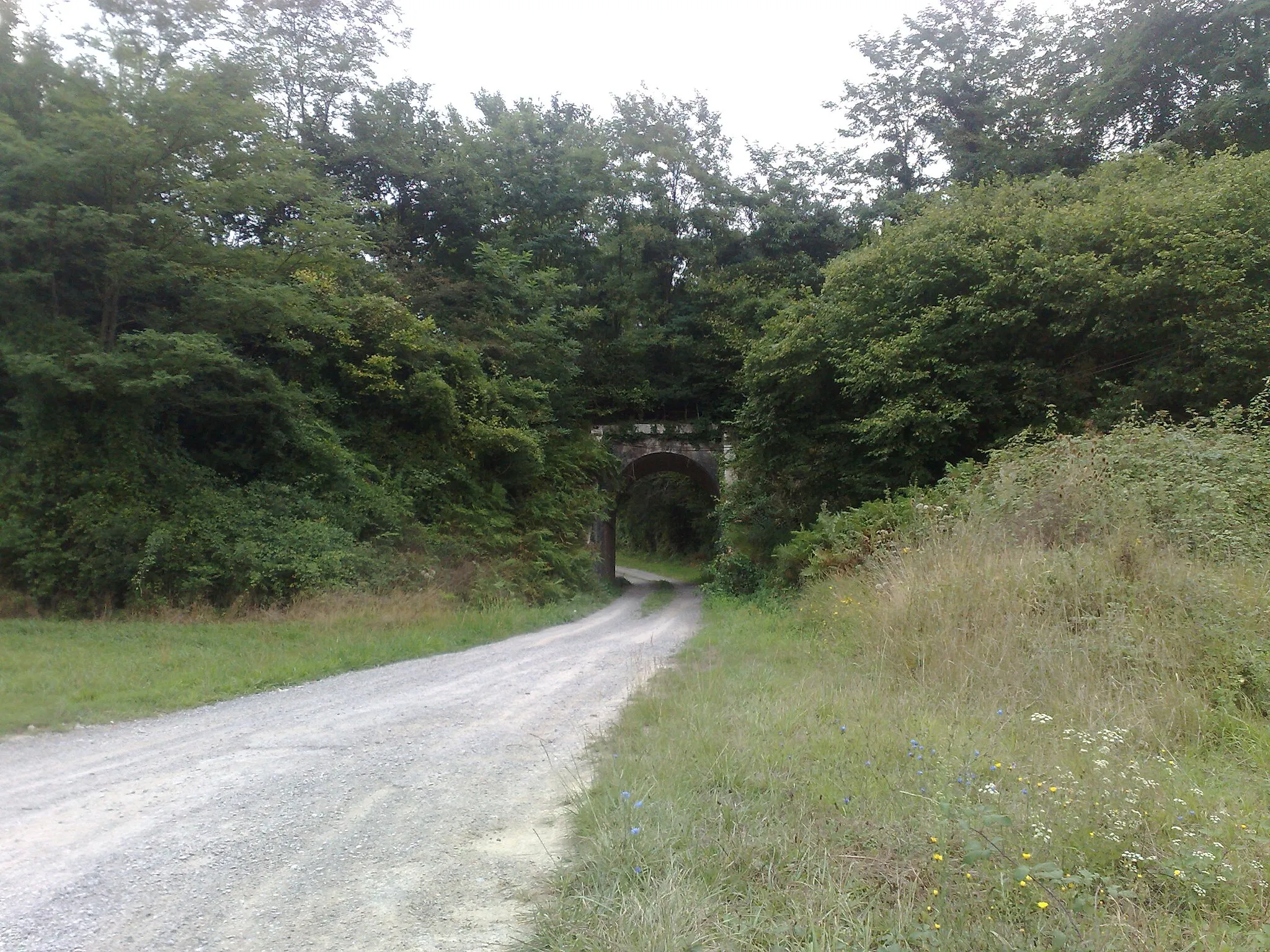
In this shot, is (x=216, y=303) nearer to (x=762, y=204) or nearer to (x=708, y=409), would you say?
(x=708, y=409)

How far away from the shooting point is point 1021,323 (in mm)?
16188

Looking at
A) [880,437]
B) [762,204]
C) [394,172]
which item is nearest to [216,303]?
[394,172]

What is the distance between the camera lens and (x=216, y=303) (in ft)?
47.1

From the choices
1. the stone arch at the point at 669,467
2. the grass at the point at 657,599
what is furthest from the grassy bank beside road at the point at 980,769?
the stone arch at the point at 669,467

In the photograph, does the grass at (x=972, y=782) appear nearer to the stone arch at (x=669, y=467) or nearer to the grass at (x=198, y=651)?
the grass at (x=198, y=651)

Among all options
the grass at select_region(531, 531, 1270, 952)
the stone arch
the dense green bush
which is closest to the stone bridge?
the stone arch

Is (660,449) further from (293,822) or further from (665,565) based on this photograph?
(293,822)

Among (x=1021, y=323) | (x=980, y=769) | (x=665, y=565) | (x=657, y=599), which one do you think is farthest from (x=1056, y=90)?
(x=665, y=565)

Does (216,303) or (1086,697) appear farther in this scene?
(216,303)

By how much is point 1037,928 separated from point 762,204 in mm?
30780

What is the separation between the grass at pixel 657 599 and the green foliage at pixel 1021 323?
16.9 feet

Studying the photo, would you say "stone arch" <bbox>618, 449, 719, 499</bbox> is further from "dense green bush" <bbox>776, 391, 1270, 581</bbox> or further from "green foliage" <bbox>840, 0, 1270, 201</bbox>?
"dense green bush" <bbox>776, 391, 1270, 581</bbox>

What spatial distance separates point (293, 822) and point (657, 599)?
2182 cm

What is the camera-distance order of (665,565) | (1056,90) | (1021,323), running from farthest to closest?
(665,565)
(1056,90)
(1021,323)
